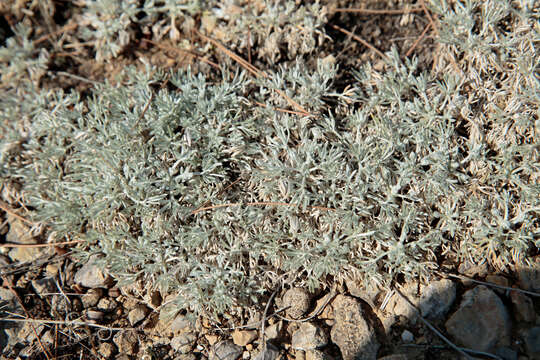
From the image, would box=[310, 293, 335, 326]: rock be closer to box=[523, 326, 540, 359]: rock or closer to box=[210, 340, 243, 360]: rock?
box=[210, 340, 243, 360]: rock

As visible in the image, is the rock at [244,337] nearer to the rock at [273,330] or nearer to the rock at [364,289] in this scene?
the rock at [273,330]

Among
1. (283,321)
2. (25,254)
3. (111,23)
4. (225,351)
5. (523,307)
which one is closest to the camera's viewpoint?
(523,307)

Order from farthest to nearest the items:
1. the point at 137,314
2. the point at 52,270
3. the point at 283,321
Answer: the point at 52,270
the point at 137,314
the point at 283,321

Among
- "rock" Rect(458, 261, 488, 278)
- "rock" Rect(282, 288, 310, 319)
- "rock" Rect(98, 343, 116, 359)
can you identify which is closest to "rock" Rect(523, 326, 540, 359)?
"rock" Rect(458, 261, 488, 278)

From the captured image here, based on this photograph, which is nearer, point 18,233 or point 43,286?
point 43,286

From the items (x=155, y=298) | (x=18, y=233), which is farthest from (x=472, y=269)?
(x=18, y=233)

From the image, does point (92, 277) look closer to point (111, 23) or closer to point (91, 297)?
point (91, 297)

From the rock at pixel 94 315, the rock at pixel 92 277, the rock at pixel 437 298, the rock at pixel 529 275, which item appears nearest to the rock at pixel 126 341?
the rock at pixel 94 315
